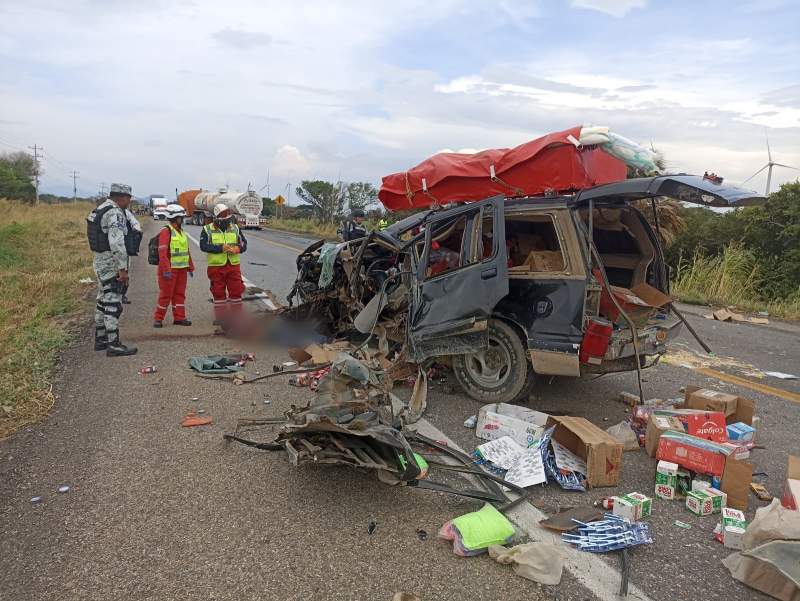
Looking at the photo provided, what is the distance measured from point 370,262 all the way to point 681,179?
352cm

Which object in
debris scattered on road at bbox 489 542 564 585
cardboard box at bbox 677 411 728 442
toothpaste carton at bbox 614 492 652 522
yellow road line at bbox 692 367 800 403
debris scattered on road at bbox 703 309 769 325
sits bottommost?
debris scattered on road at bbox 489 542 564 585

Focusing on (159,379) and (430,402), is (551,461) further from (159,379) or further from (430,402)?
(159,379)

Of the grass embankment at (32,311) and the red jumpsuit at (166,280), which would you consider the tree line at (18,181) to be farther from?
the red jumpsuit at (166,280)

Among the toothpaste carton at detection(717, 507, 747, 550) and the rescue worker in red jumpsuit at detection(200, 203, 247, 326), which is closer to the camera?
the toothpaste carton at detection(717, 507, 747, 550)

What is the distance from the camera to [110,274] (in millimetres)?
6727

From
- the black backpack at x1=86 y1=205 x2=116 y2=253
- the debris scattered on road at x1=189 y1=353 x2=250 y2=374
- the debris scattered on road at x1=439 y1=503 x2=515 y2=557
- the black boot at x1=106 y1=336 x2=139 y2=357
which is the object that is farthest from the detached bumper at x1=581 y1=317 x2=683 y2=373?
the black backpack at x1=86 y1=205 x2=116 y2=253

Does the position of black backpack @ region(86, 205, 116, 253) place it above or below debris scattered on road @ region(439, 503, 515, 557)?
above

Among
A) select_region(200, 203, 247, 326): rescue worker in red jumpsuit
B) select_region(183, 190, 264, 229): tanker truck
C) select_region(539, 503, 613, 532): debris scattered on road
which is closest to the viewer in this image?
select_region(539, 503, 613, 532): debris scattered on road

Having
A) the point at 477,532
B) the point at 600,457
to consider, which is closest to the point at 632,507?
the point at 600,457

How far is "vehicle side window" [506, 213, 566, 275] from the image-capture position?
15.9ft

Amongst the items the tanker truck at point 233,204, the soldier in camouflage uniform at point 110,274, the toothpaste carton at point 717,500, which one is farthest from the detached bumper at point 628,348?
the tanker truck at point 233,204

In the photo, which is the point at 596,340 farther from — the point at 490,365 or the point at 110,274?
the point at 110,274

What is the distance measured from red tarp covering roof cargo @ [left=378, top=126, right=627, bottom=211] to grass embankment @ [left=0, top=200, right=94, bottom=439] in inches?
169

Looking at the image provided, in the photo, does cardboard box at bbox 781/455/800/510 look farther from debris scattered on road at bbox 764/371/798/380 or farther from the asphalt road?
debris scattered on road at bbox 764/371/798/380
